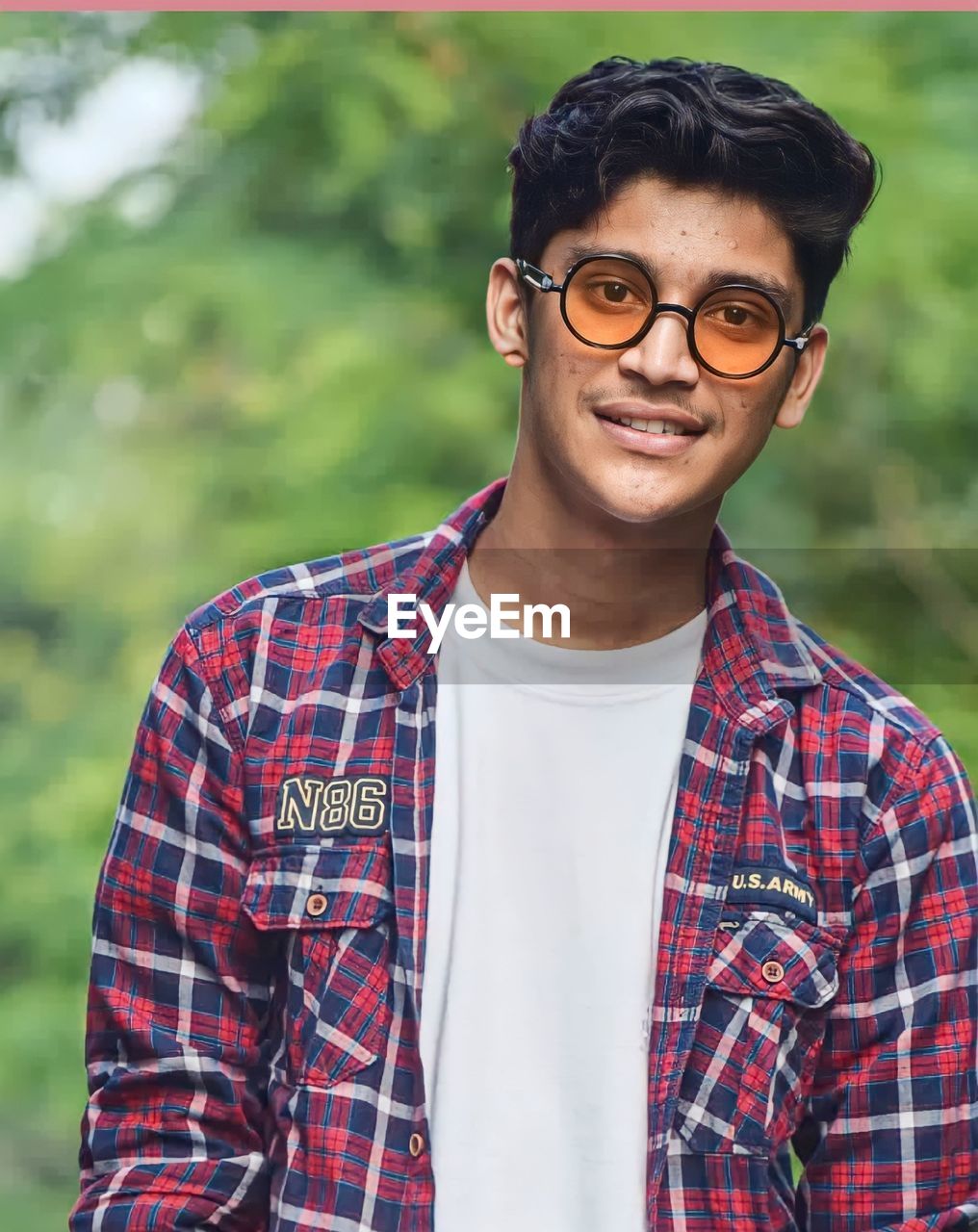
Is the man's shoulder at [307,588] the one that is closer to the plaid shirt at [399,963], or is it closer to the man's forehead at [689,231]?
the plaid shirt at [399,963]

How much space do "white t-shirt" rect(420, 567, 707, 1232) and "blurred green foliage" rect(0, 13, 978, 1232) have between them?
4.02 feet

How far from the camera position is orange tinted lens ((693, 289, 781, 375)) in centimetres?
135

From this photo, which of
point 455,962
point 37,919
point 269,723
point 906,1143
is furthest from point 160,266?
point 906,1143

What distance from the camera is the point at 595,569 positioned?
146 cm

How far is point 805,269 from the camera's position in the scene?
1419 mm

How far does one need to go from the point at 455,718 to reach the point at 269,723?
17cm

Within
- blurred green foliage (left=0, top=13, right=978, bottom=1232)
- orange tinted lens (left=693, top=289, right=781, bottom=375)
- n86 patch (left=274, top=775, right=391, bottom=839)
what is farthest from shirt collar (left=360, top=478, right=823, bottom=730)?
blurred green foliage (left=0, top=13, right=978, bottom=1232)

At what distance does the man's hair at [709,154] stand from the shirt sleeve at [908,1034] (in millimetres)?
501

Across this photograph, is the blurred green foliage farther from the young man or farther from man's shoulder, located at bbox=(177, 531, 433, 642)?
the young man

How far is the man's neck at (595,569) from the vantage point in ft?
4.78

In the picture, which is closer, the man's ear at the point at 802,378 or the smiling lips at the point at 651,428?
the smiling lips at the point at 651,428

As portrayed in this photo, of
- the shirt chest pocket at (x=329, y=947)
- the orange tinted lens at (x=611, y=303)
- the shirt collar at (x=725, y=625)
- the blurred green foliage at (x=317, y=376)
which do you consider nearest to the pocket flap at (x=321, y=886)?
the shirt chest pocket at (x=329, y=947)

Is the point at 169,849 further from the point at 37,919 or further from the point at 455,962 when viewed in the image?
the point at 37,919

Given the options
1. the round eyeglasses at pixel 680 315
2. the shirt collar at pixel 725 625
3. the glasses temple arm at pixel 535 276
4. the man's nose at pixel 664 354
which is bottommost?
the shirt collar at pixel 725 625
